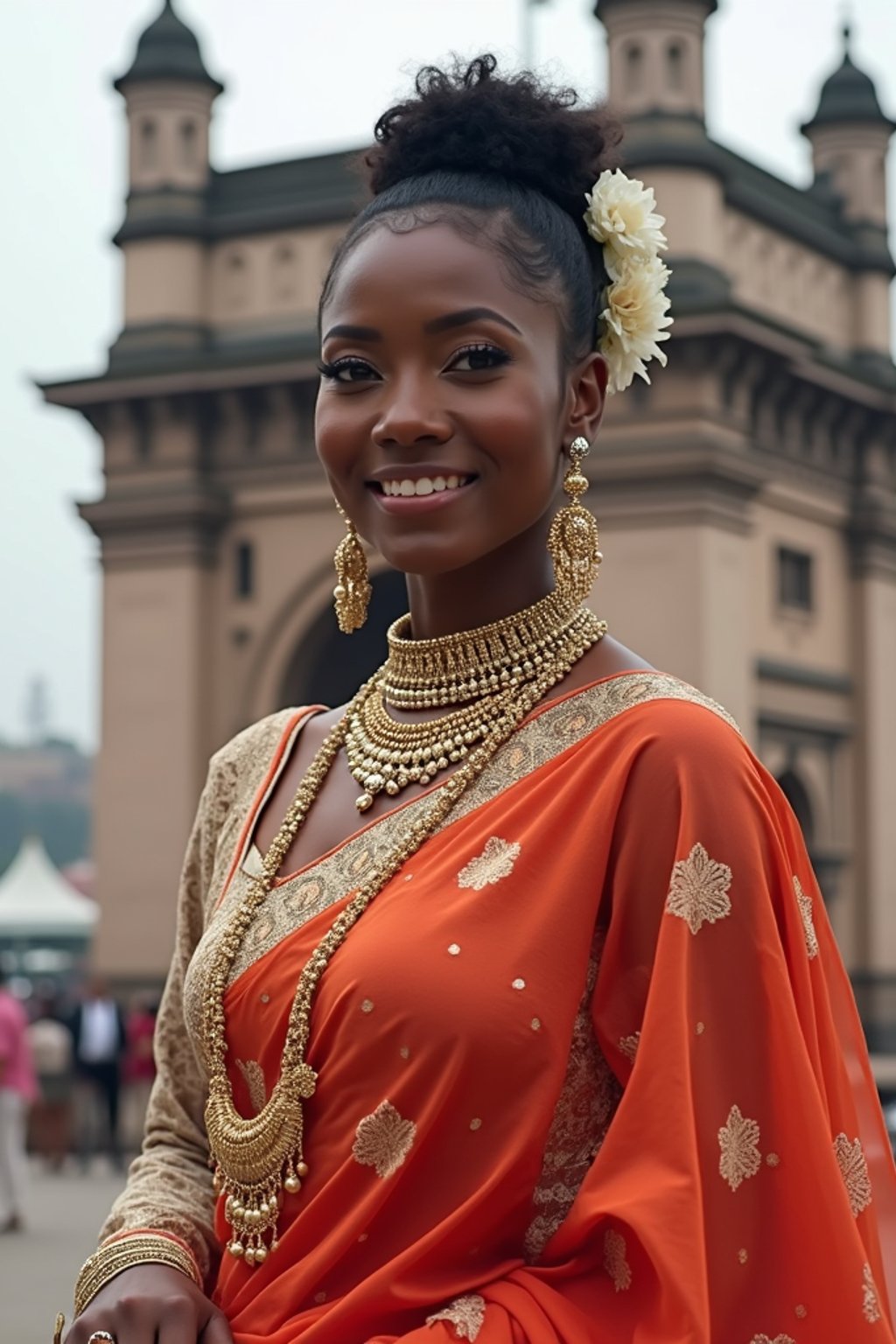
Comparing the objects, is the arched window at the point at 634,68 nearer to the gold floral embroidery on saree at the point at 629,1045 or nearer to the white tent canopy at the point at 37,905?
the white tent canopy at the point at 37,905

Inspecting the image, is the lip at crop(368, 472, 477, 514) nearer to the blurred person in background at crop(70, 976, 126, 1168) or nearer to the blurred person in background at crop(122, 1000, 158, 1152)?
the blurred person in background at crop(122, 1000, 158, 1152)

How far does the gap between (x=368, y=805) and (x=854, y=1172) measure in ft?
2.49

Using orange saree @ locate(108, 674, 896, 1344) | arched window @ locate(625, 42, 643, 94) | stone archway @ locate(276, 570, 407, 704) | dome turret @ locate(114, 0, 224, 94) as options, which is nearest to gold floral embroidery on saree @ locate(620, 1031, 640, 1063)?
orange saree @ locate(108, 674, 896, 1344)

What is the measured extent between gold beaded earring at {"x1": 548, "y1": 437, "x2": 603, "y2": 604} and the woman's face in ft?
0.28

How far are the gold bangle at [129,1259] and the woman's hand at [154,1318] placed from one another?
0.16 ft

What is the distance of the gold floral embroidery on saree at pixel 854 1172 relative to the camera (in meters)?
2.37

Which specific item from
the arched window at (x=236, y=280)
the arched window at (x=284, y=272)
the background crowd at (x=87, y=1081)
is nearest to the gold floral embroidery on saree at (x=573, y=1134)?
the background crowd at (x=87, y=1081)

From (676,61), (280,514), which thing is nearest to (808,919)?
(676,61)

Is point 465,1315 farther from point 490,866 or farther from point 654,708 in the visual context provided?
point 654,708

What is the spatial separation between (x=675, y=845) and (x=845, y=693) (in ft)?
74.7

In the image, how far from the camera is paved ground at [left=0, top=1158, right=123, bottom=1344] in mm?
9773

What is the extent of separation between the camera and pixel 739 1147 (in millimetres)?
2285

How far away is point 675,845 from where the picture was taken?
234 centimetres

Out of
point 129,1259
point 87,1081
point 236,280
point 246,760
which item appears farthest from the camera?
point 236,280
